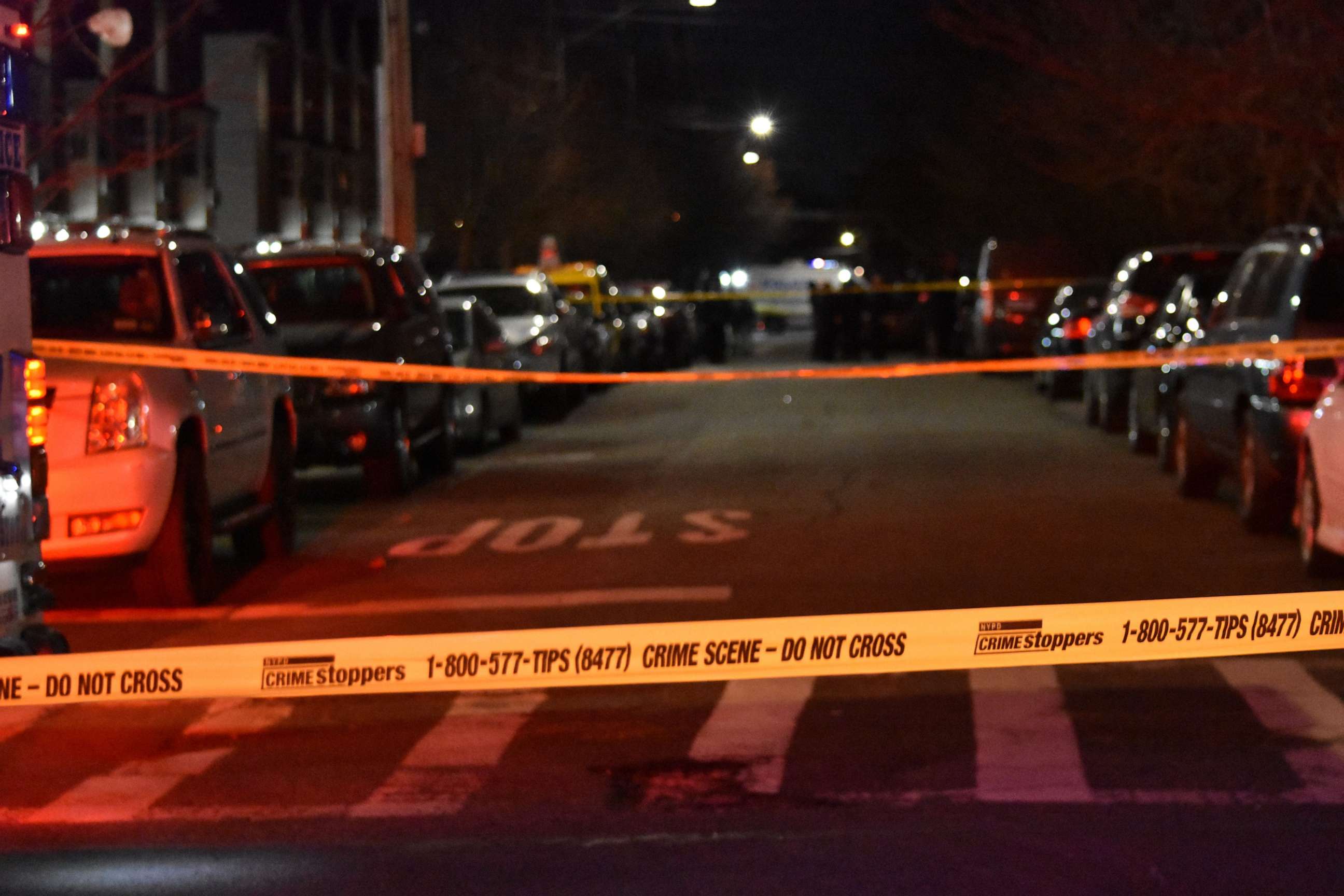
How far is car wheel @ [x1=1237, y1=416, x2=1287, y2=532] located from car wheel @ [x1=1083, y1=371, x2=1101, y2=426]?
7699 mm

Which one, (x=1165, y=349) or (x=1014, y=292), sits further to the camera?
(x=1014, y=292)

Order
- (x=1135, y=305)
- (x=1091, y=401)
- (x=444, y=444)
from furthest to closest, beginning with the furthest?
(x=1091, y=401)
(x=1135, y=305)
(x=444, y=444)

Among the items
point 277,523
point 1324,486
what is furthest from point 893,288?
point 1324,486

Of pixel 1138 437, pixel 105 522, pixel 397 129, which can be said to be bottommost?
pixel 1138 437

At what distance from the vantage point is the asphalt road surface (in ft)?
18.3

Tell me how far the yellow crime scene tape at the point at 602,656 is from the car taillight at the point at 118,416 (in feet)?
11.6

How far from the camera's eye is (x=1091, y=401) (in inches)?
800

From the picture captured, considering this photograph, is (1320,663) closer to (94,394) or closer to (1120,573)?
(1120,573)

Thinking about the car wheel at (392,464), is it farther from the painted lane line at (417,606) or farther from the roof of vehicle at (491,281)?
the roof of vehicle at (491,281)

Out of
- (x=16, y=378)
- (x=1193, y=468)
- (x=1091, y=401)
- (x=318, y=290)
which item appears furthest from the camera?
(x=1091, y=401)

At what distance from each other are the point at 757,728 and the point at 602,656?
1.68m

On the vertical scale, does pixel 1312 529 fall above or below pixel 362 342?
below

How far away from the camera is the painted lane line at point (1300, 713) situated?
641 centimetres

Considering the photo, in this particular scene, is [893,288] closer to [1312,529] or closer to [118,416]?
[1312,529]
